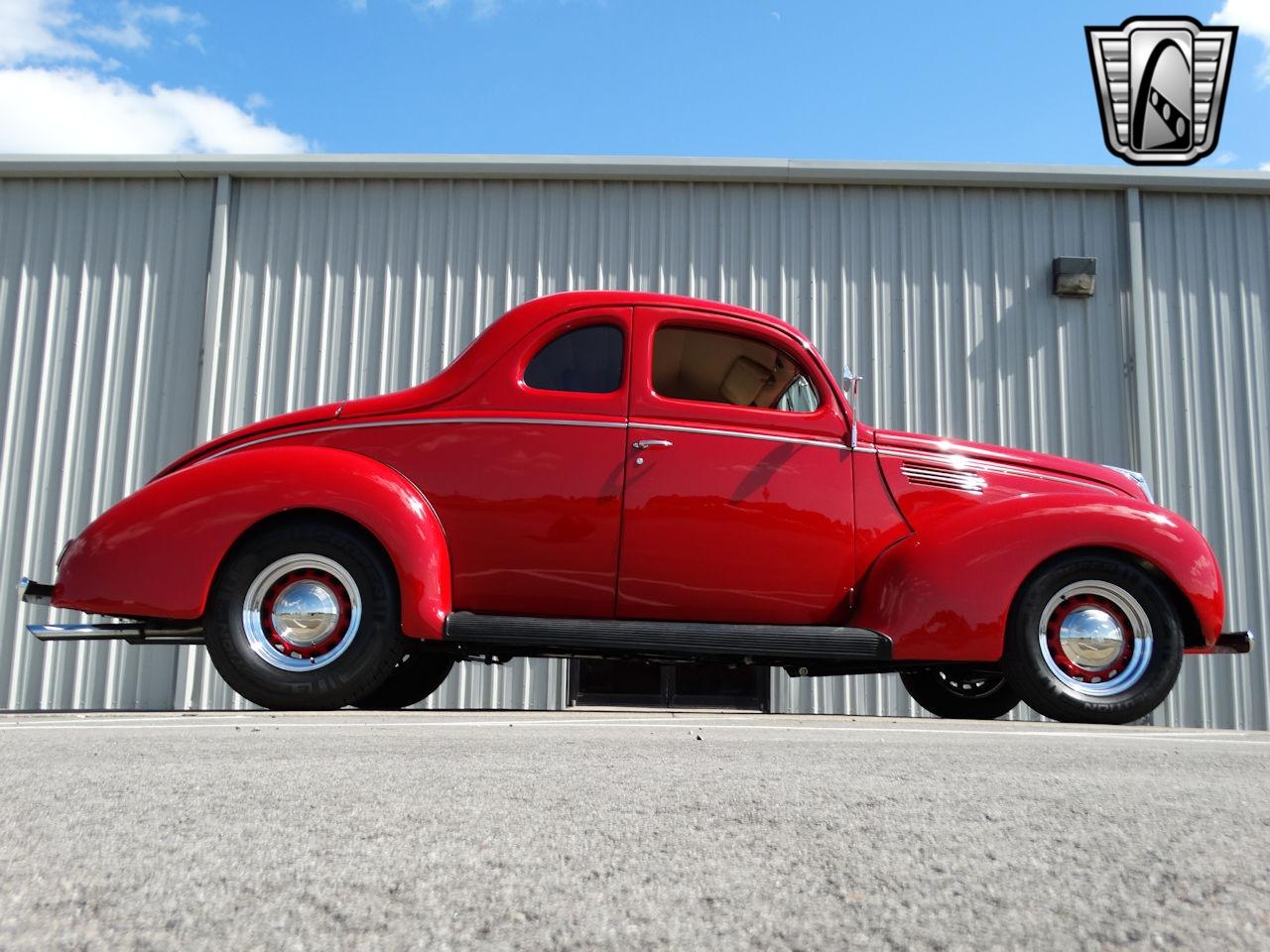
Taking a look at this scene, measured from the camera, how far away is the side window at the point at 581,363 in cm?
453

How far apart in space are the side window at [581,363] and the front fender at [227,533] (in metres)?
0.81

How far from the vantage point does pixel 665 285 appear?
27.6 feet

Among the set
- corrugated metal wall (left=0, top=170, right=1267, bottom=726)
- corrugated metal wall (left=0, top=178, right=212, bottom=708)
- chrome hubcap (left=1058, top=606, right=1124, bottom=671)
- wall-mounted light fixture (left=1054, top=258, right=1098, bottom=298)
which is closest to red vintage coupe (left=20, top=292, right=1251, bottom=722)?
chrome hubcap (left=1058, top=606, right=1124, bottom=671)

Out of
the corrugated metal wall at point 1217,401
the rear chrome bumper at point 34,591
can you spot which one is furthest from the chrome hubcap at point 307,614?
the corrugated metal wall at point 1217,401

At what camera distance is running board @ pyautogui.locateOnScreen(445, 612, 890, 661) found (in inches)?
160

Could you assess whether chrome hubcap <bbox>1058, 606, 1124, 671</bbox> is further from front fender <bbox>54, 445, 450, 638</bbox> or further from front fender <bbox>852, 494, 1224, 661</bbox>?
front fender <bbox>54, 445, 450, 638</bbox>

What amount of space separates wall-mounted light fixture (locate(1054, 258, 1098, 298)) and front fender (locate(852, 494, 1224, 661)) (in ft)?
14.7

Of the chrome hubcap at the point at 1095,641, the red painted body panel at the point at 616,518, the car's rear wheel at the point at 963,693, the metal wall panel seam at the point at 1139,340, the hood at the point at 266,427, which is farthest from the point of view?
the metal wall panel seam at the point at 1139,340

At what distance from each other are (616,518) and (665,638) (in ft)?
1.87

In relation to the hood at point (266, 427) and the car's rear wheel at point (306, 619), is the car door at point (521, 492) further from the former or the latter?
the car's rear wheel at point (306, 619)

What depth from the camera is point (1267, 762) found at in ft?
8.48

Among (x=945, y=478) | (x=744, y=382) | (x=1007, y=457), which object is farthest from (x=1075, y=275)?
(x=744, y=382)

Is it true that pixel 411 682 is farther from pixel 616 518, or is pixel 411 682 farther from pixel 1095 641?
pixel 1095 641

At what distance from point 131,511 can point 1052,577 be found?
395cm
